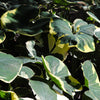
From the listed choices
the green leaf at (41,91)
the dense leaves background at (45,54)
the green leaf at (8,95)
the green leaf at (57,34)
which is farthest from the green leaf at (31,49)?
the green leaf at (8,95)

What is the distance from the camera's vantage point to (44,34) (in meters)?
1.12

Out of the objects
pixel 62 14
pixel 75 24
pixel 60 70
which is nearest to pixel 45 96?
pixel 60 70

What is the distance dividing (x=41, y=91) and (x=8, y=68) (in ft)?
0.59

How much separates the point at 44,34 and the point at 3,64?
504mm

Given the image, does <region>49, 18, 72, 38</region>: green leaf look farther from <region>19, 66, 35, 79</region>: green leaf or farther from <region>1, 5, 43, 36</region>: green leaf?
<region>19, 66, 35, 79</region>: green leaf

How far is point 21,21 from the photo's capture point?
105 centimetres

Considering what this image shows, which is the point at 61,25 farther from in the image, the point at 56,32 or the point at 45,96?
the point at 45,96

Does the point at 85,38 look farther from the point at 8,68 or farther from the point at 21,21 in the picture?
the point at 8,68

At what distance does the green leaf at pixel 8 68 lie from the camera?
61 centimetres

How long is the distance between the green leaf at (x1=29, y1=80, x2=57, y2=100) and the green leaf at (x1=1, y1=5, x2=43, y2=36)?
0.92ft

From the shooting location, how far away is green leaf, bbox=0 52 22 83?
0.61m

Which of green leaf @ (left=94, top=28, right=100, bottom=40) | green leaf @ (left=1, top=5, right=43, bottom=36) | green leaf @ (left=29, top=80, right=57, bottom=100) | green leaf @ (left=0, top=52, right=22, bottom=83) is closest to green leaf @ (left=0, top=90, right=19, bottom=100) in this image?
green leaf @ (left=0, top=52, right=22, bottom=83)

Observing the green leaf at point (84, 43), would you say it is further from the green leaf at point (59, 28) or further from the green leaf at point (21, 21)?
the green leaf at point (21, 21)

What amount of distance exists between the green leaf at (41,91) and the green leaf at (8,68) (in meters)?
0.13
